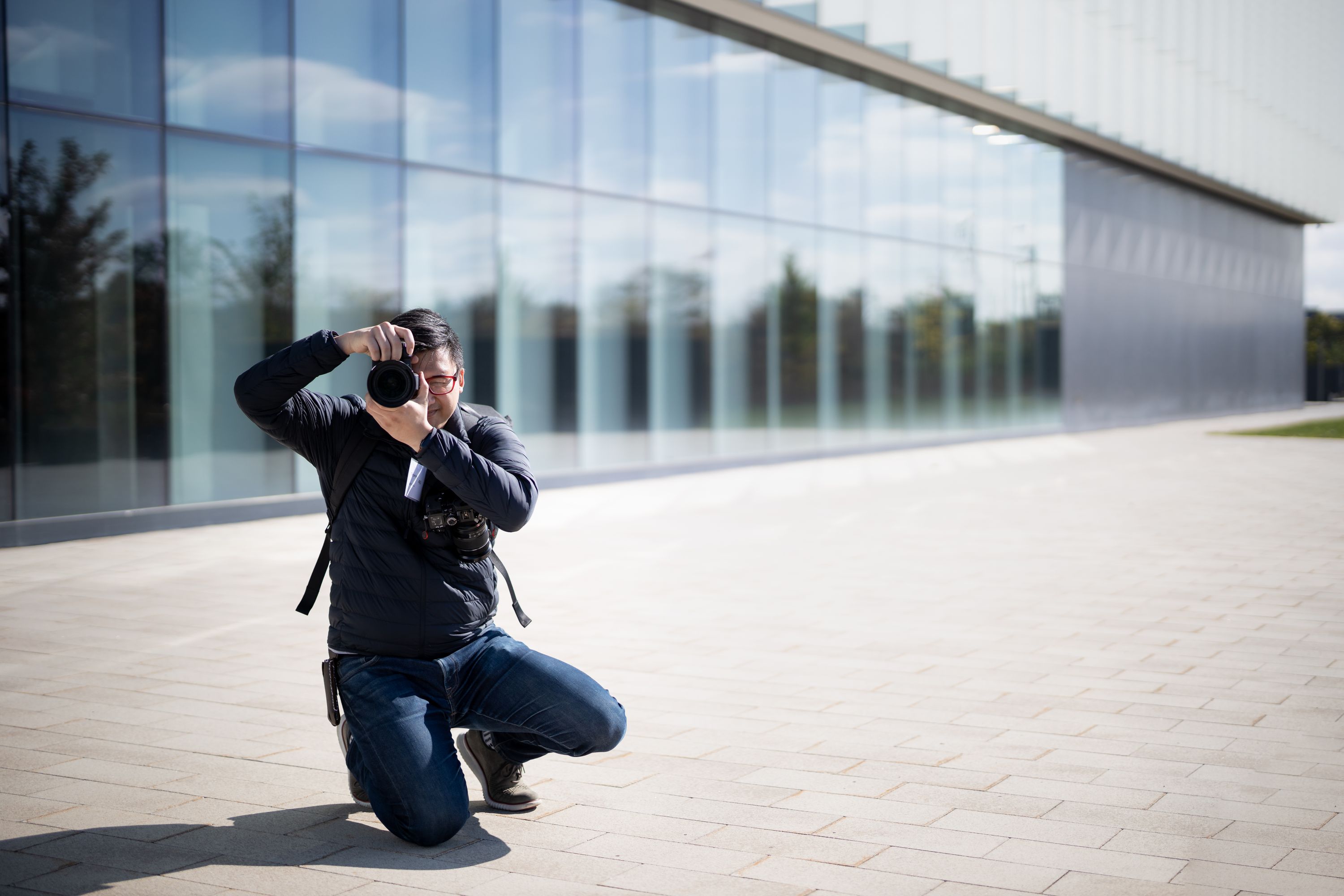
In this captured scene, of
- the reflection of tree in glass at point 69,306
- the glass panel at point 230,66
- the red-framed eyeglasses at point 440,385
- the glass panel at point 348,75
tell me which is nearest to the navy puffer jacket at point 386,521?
the red-framed eyeglasses at point 440,385

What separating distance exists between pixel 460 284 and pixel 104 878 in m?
12.3

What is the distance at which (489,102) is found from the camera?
1573cm

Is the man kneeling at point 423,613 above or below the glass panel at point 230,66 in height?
below

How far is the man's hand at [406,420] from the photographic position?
3.66 metres

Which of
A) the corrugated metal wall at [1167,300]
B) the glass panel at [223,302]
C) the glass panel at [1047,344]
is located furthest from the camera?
the corrugated metal wall at [1167,300]

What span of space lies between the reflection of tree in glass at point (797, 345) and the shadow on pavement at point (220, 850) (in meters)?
17.7

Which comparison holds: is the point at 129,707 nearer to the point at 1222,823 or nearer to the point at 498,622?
the point at 498,622

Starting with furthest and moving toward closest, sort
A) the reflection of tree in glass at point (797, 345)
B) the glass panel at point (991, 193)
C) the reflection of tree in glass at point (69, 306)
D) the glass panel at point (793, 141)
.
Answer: the glass panel at point (991, 193)
the reflection of tree in glass at point (797, 345)
the glass panel at point (793, 141)
the reflection of tree in glass at point (69, 306)

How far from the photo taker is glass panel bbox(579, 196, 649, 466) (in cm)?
1738

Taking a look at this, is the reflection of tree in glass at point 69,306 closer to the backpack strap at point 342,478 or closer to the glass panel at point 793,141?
the backpack strap at point 342,478

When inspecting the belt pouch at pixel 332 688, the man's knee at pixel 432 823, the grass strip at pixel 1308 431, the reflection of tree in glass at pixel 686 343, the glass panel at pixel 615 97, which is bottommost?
the man's knee at pixel 432 823

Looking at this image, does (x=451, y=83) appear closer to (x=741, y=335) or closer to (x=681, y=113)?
(x=681, y=113)

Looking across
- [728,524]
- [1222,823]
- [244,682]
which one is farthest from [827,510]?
[1222,823]

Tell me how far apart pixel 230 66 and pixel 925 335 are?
52.3 ft
